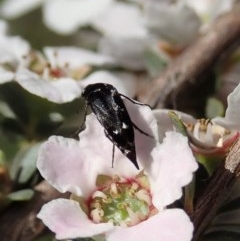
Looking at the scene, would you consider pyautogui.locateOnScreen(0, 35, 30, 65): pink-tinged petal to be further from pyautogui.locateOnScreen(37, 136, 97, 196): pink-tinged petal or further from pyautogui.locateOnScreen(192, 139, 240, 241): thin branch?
pyautogui.locateOnScreen(192, 139, 240, 241): thin branch

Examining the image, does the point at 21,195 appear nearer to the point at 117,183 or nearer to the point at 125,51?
the point at 117,183

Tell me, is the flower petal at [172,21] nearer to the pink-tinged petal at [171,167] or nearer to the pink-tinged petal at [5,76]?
the pink-tinged petal at [5,76]

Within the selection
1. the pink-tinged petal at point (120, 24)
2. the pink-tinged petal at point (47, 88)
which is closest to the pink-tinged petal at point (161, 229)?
the pink-tinged petal at point (47, 88)

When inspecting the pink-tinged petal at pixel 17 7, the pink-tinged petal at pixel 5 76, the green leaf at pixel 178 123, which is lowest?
the pink-tinged petal at pixel 17 7

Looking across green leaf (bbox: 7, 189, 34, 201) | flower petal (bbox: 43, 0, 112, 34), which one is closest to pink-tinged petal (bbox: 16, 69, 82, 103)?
green leaf (bbox: 7, 189, 34, 201)

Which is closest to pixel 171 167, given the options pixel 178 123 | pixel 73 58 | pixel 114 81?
pixel 178 123

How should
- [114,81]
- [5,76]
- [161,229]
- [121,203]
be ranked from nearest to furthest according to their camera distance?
[161,229] → [121,203] → [5,76] → [114,81]
